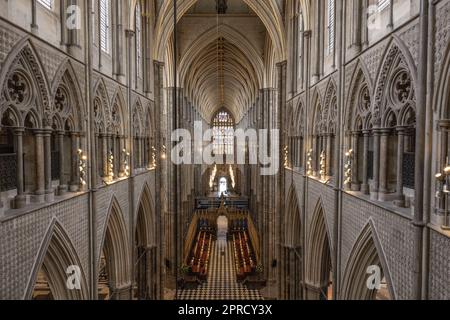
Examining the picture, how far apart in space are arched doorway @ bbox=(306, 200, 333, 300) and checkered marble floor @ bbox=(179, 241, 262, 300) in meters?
8.89

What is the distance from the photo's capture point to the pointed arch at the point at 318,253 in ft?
Result: 48.8

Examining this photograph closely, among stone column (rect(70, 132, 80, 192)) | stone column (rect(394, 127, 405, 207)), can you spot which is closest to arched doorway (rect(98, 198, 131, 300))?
stone column (rect(70, 132, 80, 192))

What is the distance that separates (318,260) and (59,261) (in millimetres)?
10001

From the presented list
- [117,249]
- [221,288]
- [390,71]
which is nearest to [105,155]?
[117,249]

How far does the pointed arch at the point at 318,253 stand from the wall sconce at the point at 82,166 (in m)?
8.24

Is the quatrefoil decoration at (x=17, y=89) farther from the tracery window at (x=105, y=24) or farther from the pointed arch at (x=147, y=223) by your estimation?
the pointed arch at (x=147, y=223)

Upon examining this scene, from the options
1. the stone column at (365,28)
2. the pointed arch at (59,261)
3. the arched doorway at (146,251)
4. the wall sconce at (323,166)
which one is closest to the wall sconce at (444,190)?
the stone column at (365,28)

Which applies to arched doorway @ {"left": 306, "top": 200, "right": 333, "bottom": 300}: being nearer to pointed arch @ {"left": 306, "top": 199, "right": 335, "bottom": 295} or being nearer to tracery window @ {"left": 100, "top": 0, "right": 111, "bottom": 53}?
pointed arch @ {"left": 306, "top": 199, "right": 335, "bottom": 295}

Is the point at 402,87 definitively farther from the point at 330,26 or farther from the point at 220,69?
the point at 220,69

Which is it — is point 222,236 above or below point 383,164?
below

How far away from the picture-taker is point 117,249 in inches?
589

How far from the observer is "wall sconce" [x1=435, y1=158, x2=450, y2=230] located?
6.13 metres
